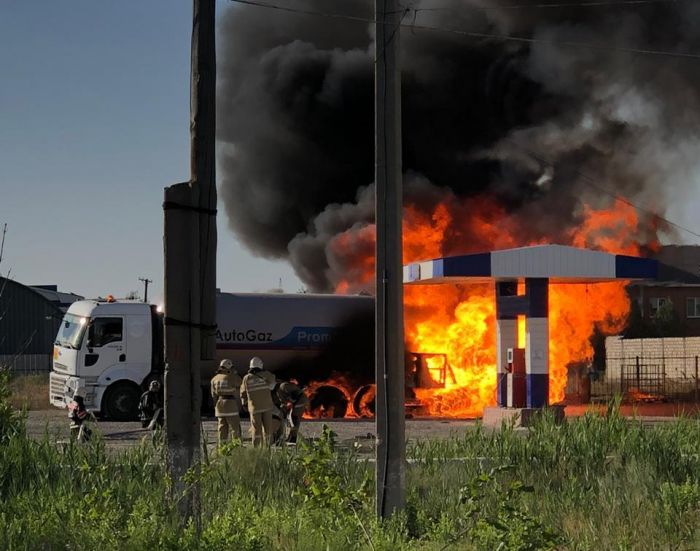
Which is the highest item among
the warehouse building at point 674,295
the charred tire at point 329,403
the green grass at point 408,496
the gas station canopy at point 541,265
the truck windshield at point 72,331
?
the warehouse building at point 674,295

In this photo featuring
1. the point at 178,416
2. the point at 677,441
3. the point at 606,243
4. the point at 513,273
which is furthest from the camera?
the point at 606,243

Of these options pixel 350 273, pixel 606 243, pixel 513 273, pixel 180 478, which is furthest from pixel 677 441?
pixel 350 273

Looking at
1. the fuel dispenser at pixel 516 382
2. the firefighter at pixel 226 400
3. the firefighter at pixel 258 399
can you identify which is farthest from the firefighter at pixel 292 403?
the fuel dispenser at pixel 516 382

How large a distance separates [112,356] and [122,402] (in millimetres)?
1130

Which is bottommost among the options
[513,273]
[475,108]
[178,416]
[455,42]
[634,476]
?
[634,476]

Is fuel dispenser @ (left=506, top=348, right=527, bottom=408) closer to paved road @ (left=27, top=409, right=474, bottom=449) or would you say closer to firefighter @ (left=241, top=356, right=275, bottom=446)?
paved road @ (left=27, top=409, right=474, bottom=449)

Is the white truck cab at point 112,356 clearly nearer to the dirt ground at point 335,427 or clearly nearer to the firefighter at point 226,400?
the dirt ground at point 335,427

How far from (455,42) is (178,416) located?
39.9 m

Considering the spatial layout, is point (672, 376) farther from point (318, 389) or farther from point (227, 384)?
point (227, 384)

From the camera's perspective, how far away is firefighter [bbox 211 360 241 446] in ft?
59.7

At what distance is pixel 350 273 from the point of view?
38.3 metres

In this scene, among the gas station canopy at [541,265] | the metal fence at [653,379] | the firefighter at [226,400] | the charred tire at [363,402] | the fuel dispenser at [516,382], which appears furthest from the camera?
the metal fence at [653,379]

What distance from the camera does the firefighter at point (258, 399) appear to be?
58.9 ft

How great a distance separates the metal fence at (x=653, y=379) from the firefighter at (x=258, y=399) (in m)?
21.6
